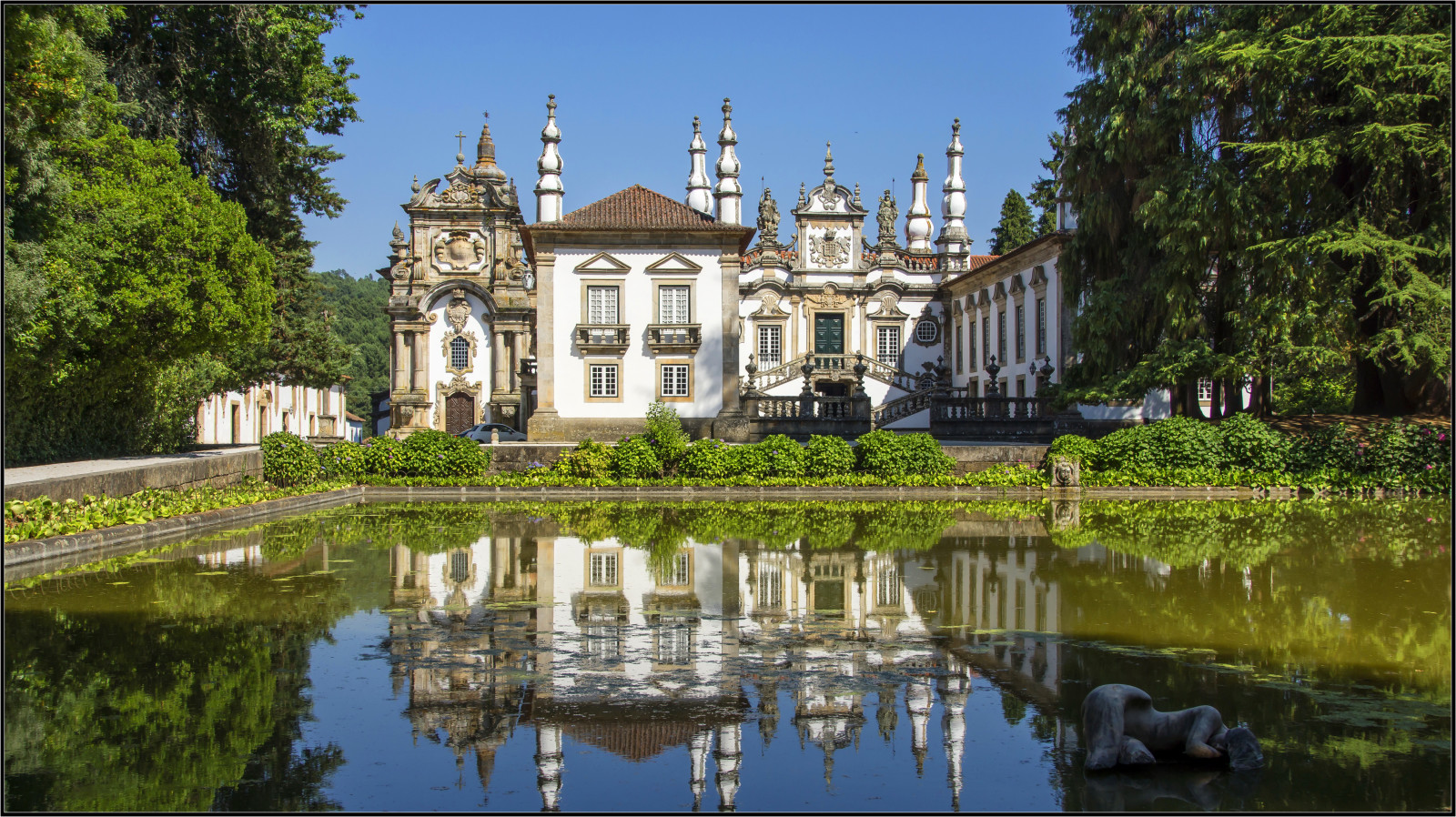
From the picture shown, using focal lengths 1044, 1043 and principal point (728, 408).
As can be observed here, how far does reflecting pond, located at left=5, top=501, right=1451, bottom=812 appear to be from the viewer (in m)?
4.44

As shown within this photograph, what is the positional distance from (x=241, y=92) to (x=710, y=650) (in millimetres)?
21000

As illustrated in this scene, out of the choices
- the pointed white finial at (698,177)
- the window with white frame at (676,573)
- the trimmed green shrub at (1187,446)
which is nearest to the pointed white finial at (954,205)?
the pointed white finial at (698,177)

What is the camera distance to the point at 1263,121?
22094 millimetres

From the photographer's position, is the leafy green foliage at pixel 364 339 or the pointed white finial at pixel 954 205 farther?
the leafy green foliage at pixel 364 339

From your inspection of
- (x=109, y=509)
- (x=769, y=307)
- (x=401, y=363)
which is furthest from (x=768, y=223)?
(x=109, y=509)

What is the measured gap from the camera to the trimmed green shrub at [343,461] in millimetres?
20016

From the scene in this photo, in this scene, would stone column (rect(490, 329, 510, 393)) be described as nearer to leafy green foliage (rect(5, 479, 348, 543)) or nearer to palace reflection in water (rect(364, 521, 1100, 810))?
leafy green foliage (rect(5, 479, 348, 543))

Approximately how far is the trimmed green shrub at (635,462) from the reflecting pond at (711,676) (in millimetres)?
8408

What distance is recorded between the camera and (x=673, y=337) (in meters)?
30.8

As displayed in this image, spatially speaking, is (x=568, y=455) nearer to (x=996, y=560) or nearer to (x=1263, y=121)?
(x=996, y=560)

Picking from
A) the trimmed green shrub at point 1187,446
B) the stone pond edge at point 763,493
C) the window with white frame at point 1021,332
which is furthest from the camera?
the window with white frame at point 1021,332

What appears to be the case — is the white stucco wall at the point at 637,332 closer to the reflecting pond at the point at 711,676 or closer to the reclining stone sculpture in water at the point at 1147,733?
the reflecting pond at the point at 711,676

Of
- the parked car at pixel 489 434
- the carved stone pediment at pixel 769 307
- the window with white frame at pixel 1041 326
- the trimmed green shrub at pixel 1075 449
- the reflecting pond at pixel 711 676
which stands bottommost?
the reflecting pond at pixel 711 676

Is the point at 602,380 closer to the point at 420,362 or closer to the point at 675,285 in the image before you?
the point at 675,285
